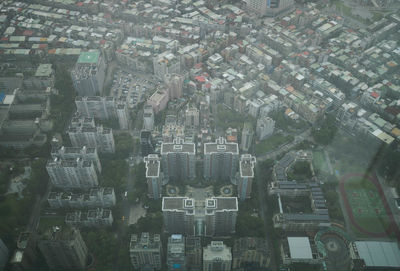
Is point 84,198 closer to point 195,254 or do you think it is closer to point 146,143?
point 146,143

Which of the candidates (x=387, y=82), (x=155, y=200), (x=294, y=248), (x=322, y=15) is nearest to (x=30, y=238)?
(x=155, y=200)

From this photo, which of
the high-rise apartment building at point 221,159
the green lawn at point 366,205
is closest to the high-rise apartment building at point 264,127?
the high-rise apartment building at point 221,159

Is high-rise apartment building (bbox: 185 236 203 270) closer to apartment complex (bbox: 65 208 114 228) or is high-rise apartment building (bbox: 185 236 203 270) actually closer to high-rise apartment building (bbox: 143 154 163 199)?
high-rise apartment building (bbox: 143 154 163 199)

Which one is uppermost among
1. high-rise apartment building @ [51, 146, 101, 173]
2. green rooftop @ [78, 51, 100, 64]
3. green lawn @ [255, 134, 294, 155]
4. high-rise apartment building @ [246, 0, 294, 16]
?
high-rise apartment building @ [246, 0, 294, 16]

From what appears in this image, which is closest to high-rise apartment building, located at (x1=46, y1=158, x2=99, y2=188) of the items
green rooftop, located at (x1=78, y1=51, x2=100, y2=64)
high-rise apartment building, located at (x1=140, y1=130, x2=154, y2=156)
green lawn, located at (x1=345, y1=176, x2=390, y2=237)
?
high-rise apartment building, located at (x1=140, y1=130, x2=154, y2=156)

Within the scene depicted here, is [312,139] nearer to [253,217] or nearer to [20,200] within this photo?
[253,217]

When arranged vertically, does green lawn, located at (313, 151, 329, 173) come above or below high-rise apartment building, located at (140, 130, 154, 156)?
below
